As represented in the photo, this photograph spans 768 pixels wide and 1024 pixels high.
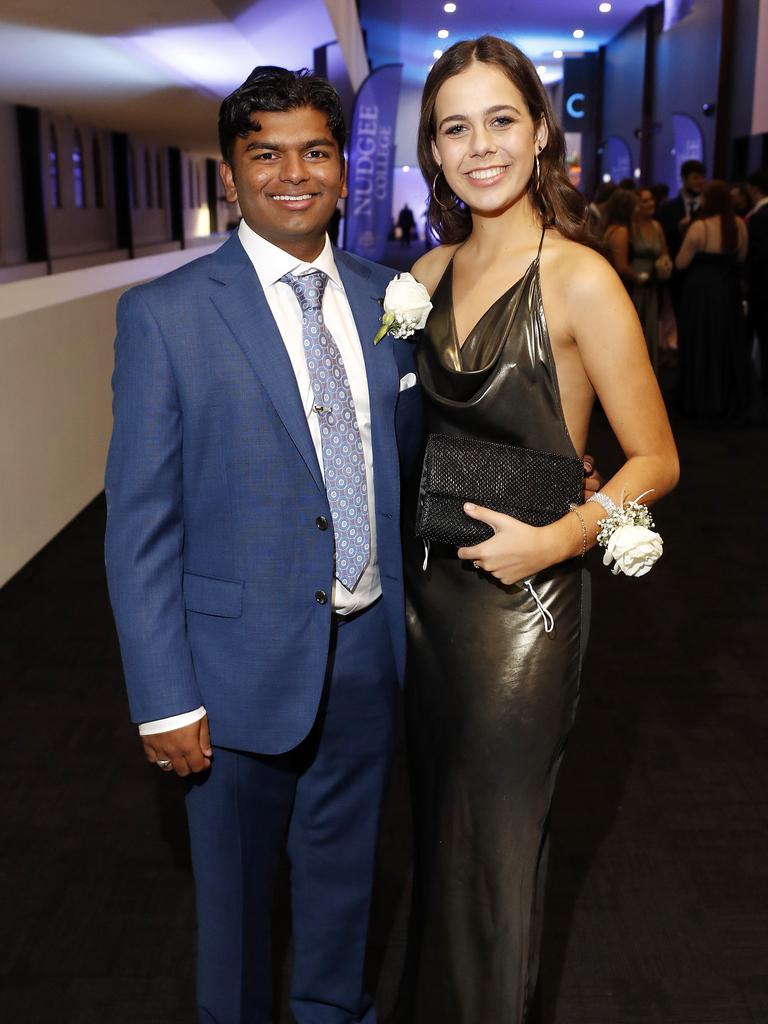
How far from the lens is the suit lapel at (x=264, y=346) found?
1749 mm

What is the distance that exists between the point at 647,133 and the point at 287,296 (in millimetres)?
21129

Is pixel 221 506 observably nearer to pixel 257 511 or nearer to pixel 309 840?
pixel 257 511

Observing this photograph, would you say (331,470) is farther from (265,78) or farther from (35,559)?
(35,559)

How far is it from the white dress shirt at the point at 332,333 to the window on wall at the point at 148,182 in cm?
2104

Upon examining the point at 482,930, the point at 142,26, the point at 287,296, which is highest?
the point at 142,26

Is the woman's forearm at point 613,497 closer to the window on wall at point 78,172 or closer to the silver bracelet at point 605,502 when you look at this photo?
the silver bracelet at point 605,502

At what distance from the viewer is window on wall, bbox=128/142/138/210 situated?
63.0 feet

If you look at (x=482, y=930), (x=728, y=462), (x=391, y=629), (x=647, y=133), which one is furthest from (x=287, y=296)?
(x=647, y=133)

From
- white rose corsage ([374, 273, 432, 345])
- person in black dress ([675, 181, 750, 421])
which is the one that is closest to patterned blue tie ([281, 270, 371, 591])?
white rose corsage ([374, 273, 432, 345])

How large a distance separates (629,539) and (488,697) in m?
0.37

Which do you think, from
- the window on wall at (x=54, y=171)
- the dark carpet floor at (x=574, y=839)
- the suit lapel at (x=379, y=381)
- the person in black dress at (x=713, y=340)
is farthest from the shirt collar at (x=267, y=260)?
the window on wall at (x=54, y=171)

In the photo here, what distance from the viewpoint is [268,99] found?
177 cm

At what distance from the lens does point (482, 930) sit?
196 centimetres

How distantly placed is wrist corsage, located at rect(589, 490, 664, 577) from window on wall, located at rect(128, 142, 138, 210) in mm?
18589
